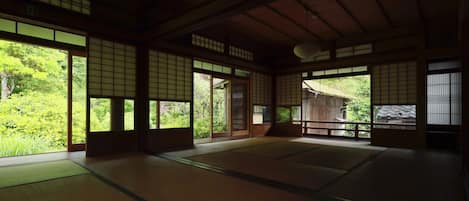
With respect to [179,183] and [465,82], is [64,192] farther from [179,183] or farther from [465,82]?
[465,82]

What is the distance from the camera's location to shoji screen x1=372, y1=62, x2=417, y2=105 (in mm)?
5723

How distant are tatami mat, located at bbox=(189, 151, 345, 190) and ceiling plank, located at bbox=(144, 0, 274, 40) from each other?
2361 millimetres

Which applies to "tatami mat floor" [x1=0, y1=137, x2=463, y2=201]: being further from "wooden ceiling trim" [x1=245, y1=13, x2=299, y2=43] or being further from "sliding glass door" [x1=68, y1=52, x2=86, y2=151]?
"wooden ceiling trim" [x1=245, y1=13, x2=299, y2=43]

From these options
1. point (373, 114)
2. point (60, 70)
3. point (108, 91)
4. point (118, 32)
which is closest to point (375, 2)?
point (373, 114)

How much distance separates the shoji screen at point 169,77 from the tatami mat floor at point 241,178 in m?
1.51

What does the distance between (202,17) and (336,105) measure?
9.69 metres

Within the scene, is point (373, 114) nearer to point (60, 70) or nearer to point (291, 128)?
point (291, 128)

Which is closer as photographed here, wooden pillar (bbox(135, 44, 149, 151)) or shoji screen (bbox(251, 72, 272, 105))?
wooden pillar (bbox(135, 44, 149, 151))

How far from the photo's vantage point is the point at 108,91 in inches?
178

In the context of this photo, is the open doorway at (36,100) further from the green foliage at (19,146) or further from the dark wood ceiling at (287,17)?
the dark wood ceiling at (287,17)

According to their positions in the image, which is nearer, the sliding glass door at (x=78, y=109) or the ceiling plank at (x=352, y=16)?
the ceiling plank at (x=352, y=16)

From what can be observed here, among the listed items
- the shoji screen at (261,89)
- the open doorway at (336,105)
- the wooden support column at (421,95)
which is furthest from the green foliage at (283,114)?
the wooden support column at (421,95)

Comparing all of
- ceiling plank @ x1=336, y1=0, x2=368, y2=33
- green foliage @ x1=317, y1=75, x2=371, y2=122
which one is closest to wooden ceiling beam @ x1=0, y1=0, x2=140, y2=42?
ceiling plank @ x1=336, y1=0, x2=368, y2=33

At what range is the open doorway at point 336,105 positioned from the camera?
9617 millimetres
